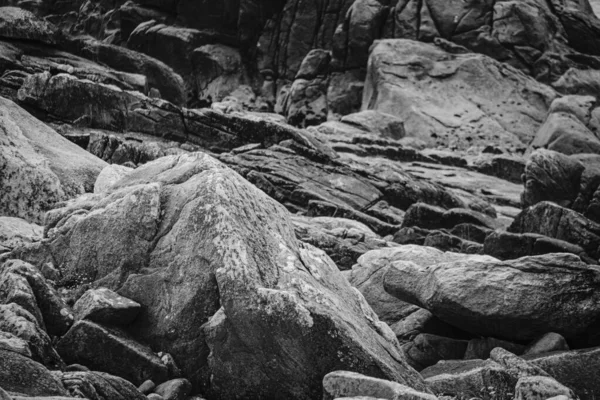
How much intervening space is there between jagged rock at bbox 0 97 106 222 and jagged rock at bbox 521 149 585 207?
42002 mm

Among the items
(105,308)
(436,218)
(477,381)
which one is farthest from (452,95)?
(105,308)

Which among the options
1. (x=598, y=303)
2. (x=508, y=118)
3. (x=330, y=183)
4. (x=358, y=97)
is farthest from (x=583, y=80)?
(x=598, y=303)

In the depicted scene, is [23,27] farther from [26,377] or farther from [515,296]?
[26,377]

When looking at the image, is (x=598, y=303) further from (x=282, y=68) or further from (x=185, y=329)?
(x=282, y=68)

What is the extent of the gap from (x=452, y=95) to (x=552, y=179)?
111 feet

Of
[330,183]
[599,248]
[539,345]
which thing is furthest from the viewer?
[330,183]

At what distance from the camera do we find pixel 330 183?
5375cm

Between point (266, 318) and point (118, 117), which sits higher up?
point (266, 318)

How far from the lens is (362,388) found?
1220 centimetres

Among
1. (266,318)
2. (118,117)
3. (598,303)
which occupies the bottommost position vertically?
(118,117)

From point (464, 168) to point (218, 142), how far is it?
27903 mm

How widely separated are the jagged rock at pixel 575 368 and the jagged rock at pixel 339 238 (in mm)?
13549

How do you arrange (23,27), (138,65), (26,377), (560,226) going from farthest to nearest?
(138,65) < (23,27) < (560,226) < (26,377)

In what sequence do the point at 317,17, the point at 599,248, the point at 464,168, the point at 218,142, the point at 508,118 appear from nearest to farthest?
the point at 599,248 < the point at 218,142 < the point at 464,168 < the point at 508,118 < the point at 317,17
